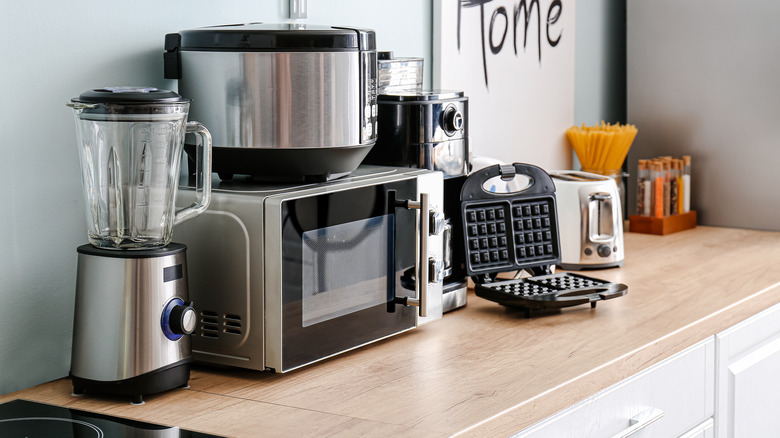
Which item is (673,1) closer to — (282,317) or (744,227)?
(744,227)

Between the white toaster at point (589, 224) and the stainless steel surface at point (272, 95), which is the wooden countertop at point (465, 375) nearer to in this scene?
the white toaster at point (589, 224)

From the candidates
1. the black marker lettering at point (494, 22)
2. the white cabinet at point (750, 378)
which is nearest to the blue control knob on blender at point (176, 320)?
the white cabinet at point (750, 378)

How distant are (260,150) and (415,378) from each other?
1.28 feet

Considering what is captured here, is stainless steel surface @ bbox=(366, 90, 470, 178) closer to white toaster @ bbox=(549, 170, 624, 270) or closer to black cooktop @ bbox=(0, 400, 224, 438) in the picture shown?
white toaster @ bbox=(549, 170, 624, 270)

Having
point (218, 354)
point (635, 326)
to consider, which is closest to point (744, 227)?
point (635, 326)

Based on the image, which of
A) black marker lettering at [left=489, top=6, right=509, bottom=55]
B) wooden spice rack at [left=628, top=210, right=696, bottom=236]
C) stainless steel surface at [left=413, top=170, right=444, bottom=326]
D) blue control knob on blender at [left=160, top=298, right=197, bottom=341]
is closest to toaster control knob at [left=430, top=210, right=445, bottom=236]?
stainless steel surface at [left=413, top=170, right=444, bottom=326]

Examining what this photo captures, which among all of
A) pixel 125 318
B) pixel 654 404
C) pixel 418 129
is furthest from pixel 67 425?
pixel 654 404

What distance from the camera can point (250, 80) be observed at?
135cm

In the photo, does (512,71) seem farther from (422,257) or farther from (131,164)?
(131,164)

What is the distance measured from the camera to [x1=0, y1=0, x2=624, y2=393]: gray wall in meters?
1.28

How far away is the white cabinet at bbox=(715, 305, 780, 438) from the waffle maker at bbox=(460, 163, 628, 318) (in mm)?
247

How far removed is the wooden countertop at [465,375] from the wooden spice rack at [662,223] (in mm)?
590

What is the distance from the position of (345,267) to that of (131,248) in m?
0.33

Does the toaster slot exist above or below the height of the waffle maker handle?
below
